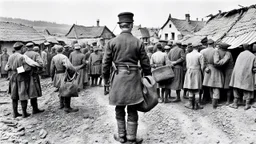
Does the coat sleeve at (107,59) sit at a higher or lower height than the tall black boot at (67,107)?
higher

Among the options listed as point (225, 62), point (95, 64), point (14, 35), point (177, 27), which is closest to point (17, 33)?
point (14, 35)

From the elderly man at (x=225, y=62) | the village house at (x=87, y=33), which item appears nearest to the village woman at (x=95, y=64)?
the elderly man at (x=225, y=62)

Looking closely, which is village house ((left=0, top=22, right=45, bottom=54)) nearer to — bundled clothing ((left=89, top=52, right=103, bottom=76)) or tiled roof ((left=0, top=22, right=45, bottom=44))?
tiled roof ((left=0, top=22, right=45, bottom=44))

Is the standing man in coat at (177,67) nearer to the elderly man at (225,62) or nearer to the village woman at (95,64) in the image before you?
the elderly man at (225,62)

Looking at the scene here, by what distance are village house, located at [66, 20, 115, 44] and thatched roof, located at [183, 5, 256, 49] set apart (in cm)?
2983

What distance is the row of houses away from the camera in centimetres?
838

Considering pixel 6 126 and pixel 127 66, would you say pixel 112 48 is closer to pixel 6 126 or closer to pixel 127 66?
pixel 127 66

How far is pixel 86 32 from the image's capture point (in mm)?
41844

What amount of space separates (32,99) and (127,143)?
394 centimetres

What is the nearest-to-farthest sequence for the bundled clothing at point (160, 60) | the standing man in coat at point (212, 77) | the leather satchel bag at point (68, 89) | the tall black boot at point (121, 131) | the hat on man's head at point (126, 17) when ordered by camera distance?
the hat on man's head at point (126, 17) → the tall black boot at point (121, 131) → the leather satchel bag at point (68, 89) → the standing man in coat at point (212, 77) → the bundled clothing at point (160, 60)

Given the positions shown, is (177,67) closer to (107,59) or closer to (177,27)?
(107,59)

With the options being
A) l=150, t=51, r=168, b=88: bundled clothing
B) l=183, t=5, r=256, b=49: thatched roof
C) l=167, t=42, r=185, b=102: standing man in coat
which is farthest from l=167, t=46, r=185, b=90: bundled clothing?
l=183, t=5, r=256, b=49: thatched roof

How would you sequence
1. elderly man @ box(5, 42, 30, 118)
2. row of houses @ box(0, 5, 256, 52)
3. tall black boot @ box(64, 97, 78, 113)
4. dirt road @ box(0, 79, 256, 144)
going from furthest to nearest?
row of houses @ box(0, 5, 256, 52) < tall black boot @ box(64, 97, 78, 113) < elderly man @ box(5, 42, 30, 118) < dirt road @ box(0, 79, 256, 144)

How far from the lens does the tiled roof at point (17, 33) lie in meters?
18.2
